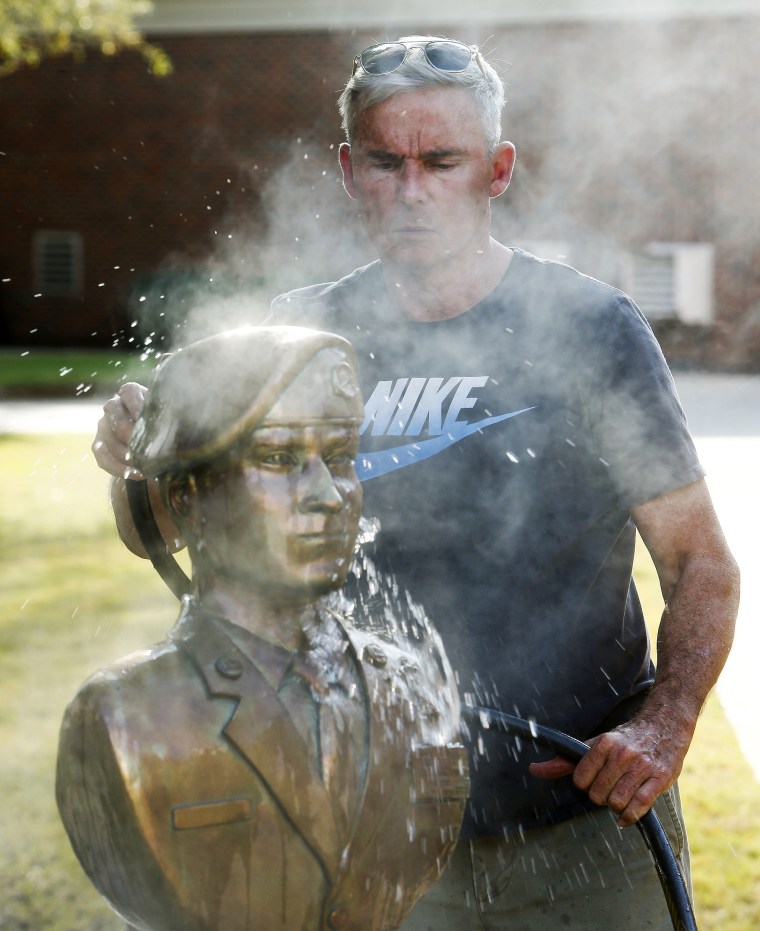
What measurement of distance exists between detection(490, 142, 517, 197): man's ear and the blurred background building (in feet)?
42.1

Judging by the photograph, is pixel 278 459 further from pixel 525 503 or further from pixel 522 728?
pixel 525 503

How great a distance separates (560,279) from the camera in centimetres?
210

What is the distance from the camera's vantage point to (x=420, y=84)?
1.79 meters

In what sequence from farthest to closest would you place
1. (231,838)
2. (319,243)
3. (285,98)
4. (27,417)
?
(285,98) → (27,417) → (319,243) → (231,838)

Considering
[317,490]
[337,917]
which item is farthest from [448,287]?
[337,917]

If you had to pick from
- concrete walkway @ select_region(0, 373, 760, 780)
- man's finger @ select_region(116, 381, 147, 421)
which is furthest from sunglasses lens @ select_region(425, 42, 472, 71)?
concrete walkway @ select_region(0, 373, 760, 780)

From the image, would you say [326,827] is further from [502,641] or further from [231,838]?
[502,641]

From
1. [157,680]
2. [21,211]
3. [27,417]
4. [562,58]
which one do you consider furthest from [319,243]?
[21,211]

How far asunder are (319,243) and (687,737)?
32.7ft

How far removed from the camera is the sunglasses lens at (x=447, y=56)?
1.78m

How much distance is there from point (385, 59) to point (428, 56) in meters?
0.07

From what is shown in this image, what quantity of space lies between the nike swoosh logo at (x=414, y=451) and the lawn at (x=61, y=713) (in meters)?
2.28

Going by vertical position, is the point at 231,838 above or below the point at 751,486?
above

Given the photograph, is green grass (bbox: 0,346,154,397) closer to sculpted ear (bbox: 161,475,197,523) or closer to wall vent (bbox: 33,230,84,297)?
wall vent (bbox: 33,230,84,297)
